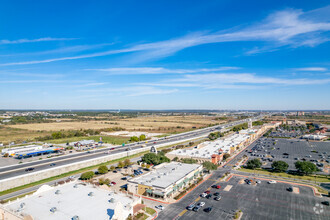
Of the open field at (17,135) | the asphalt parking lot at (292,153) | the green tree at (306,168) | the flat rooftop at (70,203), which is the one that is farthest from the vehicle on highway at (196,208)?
the open field at (17,135)

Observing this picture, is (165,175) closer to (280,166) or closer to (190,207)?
(190,207)

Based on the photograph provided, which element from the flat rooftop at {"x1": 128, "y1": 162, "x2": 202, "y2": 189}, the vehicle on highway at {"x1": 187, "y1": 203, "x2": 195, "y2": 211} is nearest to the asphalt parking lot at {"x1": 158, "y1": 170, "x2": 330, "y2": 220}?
the vehicle on highway at {"x1": 187, "y1": 203, "x2": 195, "y2": 211}

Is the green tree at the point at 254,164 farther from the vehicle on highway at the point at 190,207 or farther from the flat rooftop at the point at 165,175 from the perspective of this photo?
the vehicle on highway at the point at 190,207

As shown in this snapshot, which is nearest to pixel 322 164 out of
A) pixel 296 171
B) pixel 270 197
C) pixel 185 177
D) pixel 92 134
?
pixel 296 171

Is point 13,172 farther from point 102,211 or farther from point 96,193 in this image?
point 102,211

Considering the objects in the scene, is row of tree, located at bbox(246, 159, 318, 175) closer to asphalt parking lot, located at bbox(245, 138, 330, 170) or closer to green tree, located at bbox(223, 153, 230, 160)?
asphalt parking lot, located at bbox(245, 138, 330, 170)

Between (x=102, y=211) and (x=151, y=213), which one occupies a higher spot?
(x=102, y=211)
